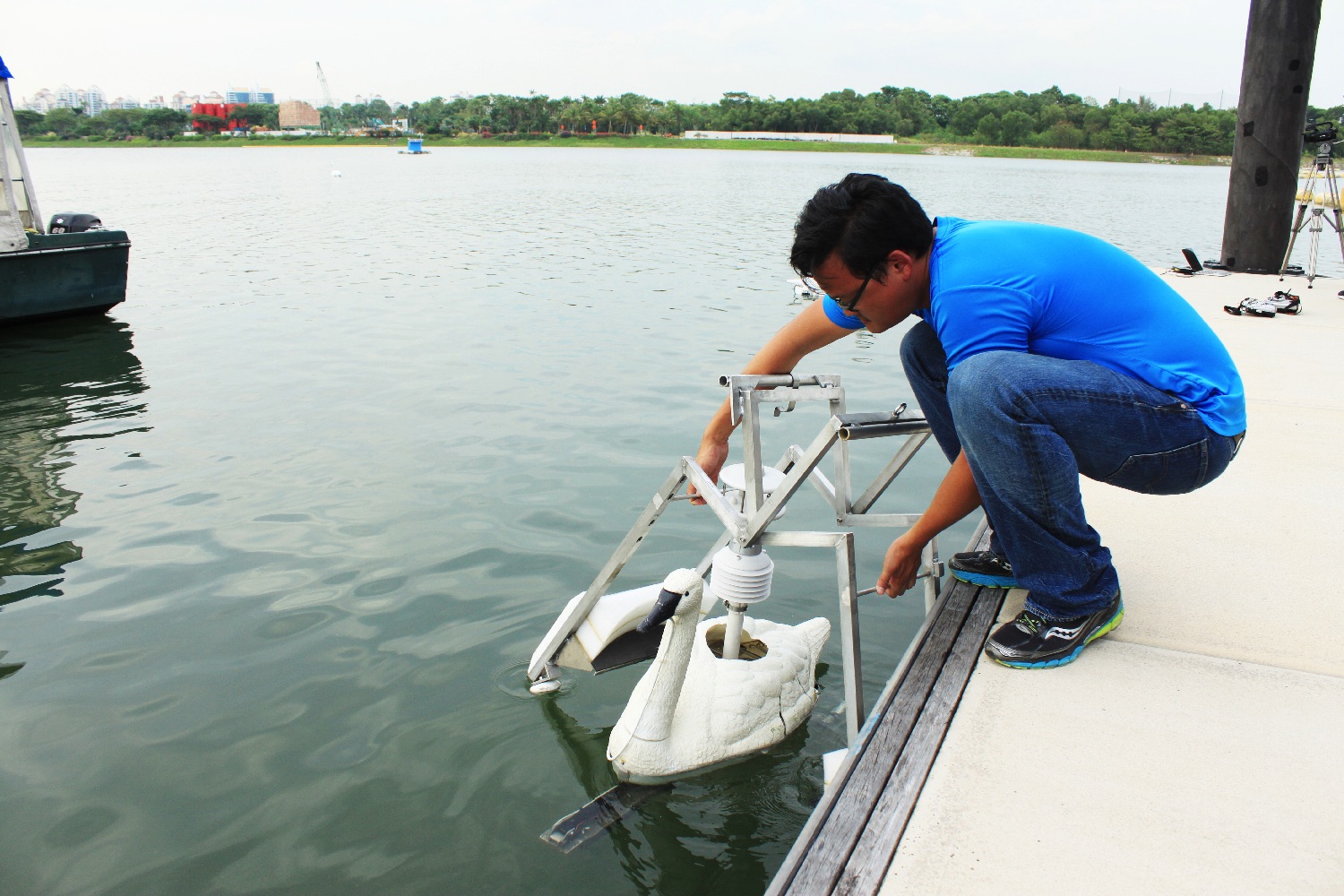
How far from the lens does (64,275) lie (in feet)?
42.2

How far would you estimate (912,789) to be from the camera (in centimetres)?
233

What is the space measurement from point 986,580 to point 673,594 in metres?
1.30

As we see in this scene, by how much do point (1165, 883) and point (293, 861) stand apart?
275 centimetres

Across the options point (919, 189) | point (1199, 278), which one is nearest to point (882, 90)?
point (919, 189)

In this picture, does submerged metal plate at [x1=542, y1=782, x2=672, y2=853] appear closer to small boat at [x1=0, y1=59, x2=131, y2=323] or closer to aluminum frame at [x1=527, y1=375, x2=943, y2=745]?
aluminum frame at [x1=527, y1=375, x2=943, y2=745]

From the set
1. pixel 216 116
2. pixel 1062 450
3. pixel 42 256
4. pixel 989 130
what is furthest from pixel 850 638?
pixel 216 116

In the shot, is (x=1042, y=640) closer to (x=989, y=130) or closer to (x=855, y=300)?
(x=855, y=300)

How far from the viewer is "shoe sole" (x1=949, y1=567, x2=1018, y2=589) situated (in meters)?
3.50

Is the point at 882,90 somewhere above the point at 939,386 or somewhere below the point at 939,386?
above

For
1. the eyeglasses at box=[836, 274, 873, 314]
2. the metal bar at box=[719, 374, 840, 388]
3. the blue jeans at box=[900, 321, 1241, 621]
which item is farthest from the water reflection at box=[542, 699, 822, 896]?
the eyeglasses at box=[836, 274, 873, 314]

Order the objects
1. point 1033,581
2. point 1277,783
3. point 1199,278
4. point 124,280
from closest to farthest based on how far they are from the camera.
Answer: point 1277,783 < point 1033,581 < point 1199,278 < point 124,280

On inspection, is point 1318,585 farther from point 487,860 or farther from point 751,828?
point 487,860

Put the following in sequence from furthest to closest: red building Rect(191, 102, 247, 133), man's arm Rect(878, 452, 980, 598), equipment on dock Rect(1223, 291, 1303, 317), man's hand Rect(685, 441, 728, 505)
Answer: red building Rect(191, 102, 247, 133), equipment on dock Rect(1223, 291, 1303, 317), man's hand Rect(685, 441, 728, 505), man's arm Rect(878, 452, 980, 598)

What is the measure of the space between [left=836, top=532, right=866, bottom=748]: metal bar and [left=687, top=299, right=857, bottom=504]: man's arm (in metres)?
0.64
